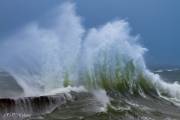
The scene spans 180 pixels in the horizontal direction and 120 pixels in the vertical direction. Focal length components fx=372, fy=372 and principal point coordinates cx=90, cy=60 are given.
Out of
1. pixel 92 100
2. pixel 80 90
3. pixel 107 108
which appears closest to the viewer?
pixel 107 108

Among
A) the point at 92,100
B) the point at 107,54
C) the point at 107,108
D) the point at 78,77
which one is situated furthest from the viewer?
the point at 107,54

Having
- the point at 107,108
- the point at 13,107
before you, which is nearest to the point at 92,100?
the point at 107,108

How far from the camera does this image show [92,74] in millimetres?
20250

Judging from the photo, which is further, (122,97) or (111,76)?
(111,76)

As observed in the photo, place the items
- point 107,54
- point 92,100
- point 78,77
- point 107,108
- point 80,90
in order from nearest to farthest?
point 107,108
point 92,100
point 80,90
point 78,77
point 107,54

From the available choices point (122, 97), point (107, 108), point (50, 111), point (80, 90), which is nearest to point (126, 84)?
point (122, 97)

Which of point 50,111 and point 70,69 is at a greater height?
point 70,69

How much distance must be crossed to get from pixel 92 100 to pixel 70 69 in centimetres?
473

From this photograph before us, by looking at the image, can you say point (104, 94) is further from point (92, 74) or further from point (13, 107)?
point (13, 107)

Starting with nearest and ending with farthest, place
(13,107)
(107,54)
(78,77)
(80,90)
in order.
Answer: (13,107) → (80,90) → (78,77) → (107,54)

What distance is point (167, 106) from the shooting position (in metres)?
18.4

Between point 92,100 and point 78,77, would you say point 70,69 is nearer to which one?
point 78,77

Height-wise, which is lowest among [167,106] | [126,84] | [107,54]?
[167,106]

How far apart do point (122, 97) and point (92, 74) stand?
8.22ft
